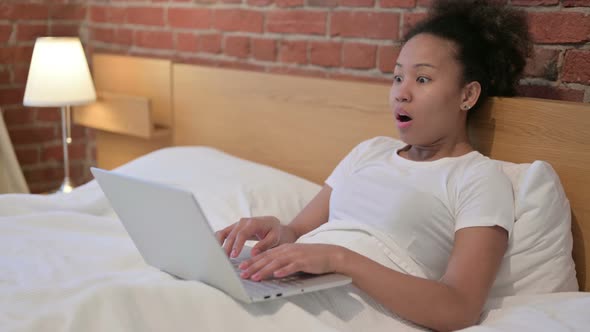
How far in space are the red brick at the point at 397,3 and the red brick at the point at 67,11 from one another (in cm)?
167

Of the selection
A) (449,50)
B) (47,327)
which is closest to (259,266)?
(47,327)

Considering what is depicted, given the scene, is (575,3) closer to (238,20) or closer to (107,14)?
(238,20)

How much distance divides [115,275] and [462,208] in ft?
2.17

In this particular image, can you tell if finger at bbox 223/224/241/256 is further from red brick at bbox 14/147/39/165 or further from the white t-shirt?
red brick at bbox 14/147/39/165

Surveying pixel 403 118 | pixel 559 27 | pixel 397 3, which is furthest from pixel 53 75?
pixel 559 27

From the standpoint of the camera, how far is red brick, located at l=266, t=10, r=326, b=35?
2.16 meters

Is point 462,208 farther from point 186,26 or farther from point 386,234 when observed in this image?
point 186,26

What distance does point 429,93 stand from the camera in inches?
56.3

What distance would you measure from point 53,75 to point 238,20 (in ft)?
2.36

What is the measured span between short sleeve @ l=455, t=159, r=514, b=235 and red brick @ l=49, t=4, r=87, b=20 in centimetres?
227

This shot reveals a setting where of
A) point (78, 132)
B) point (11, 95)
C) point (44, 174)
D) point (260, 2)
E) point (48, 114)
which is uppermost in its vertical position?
point (260, 2)

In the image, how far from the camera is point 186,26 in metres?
2.66

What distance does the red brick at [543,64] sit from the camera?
1.61 m

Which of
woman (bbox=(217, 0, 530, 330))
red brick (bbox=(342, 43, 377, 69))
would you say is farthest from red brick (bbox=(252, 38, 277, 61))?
woman (bbox=(217, 0, 530, 330))
